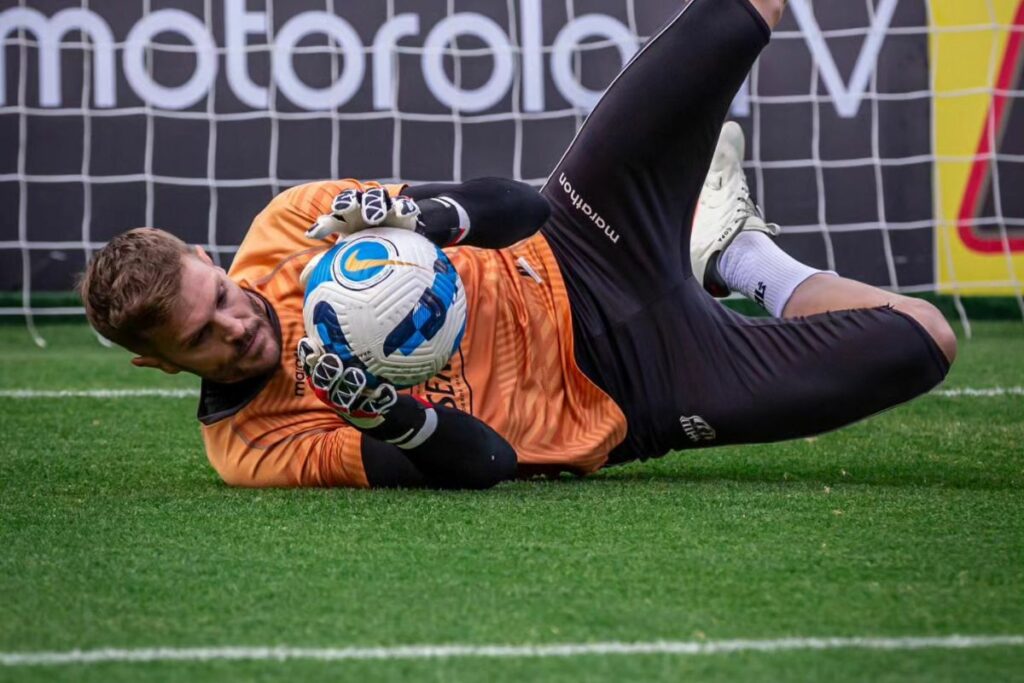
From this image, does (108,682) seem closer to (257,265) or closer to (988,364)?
(257,265)

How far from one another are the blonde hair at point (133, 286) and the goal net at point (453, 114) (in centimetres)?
386

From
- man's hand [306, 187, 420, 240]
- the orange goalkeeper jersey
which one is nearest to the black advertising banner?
the orange goalkeeper jersey

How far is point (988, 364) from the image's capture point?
18.3 feet

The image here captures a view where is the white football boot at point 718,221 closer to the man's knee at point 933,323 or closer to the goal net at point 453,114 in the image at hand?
the man's knee at point 933,323

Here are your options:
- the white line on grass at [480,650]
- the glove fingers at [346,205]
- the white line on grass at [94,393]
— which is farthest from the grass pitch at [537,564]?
the white line on grass at [94,393]

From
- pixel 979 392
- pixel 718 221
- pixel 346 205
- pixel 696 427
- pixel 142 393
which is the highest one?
pixel 346 205

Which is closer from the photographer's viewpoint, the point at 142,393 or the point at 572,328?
the point at 572,328

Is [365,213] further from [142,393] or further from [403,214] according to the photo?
[142,393]

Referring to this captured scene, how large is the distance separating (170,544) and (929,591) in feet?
4.46

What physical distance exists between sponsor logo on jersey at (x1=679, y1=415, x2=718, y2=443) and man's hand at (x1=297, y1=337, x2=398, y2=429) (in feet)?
2.54

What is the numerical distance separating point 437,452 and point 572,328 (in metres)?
0.50

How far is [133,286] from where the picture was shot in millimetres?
2943

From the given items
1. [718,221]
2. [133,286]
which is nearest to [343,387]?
[133,286]

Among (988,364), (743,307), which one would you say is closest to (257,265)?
(988,364)
